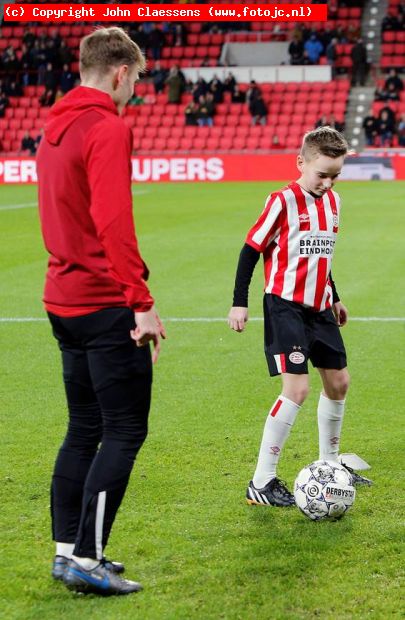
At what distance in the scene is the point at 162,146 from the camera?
105 ft

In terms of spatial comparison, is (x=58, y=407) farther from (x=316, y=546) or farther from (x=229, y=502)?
(x=316, y=546)

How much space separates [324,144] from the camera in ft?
14.8

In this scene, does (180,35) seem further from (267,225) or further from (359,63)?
(267,225)

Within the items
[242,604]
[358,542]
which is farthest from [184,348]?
[242,604]

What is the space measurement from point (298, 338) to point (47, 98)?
30.4 metres

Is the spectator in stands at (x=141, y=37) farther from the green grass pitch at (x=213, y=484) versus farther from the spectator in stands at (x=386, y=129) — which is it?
the green grass pitch at (x=213, y=484)

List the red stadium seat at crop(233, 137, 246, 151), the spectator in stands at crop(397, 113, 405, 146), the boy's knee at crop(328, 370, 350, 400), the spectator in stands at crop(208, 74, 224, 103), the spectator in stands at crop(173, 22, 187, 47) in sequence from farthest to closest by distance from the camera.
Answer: the spectator in stands at crop(173, 22, 187, 47) < the spectator in stands at crop(208, 74, 224, 103) < the red stadium seat at crop(233, 137, 246, 151) < the spectator in stands at crop(397, 113, 405, 146) < the boy's knee at crop(328, 370, 350, 400)

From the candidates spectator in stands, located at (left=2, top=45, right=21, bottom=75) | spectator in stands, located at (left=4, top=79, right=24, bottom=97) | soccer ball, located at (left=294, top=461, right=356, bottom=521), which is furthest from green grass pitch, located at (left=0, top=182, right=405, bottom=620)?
spectator in stands, located at (left=2, top=45, right=21, bottom=75)

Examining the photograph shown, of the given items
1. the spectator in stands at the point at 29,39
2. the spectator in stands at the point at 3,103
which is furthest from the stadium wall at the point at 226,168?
the spectator in stands at the point at 29,39

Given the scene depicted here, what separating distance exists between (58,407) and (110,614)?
122 inches

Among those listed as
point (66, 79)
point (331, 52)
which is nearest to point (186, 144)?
point (66, 79)

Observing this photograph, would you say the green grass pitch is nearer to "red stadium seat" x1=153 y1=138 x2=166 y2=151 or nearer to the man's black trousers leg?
the man's black trousers leg

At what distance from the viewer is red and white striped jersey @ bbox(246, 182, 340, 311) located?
4.65 meters

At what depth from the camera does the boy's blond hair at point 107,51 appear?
339cm
